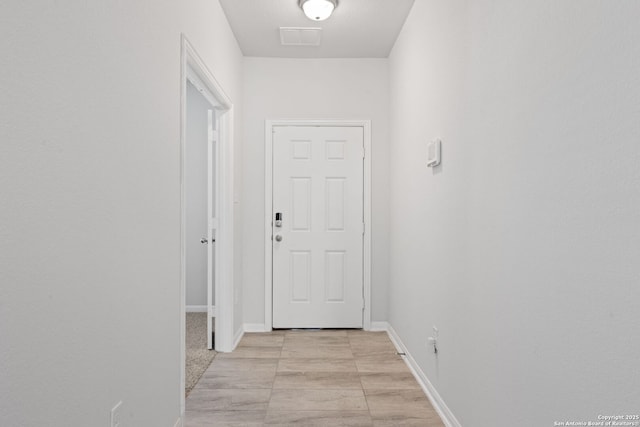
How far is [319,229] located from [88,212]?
2.93 meters

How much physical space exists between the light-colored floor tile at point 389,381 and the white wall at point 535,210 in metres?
0.32

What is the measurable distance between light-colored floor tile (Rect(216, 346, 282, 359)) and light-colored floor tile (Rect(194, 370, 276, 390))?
12.8 inches

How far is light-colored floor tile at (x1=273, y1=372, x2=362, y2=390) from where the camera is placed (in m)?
2.70

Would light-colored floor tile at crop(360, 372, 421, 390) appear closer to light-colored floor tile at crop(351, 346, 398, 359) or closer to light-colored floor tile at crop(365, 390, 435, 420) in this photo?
light-colored floor tile at crop(365, 390, 435, 420)

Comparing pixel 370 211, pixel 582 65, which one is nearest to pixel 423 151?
pixel 370 211

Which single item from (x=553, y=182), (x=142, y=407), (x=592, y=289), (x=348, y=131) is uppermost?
(x=348, y=131)

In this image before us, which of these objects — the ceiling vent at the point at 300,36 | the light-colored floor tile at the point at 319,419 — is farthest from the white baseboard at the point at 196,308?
the ceiling vent at the point at 300,36

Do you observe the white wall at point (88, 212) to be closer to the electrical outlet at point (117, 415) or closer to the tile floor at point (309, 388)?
the electrical outlet at point (117, 415)

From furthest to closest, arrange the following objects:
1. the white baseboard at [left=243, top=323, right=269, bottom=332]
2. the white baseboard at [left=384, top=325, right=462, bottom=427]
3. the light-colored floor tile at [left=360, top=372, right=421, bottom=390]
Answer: the white baseboard at [left=243, top=323, right=269, bottom=332] < the light-colored floor tile at [left=360, top=372, right=421, bottom=390] < the white baseboard at [left=384, top=325, right=462, bottom=427]

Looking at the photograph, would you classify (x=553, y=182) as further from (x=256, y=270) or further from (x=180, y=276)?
(x=256, y=270)

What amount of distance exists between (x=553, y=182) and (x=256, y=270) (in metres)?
3.16

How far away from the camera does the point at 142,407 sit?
1652mm

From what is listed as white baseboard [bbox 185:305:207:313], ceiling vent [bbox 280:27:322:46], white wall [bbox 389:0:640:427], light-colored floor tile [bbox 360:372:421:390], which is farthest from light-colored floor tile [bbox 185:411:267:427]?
ceiling vent [bbox 280:27:322:46]

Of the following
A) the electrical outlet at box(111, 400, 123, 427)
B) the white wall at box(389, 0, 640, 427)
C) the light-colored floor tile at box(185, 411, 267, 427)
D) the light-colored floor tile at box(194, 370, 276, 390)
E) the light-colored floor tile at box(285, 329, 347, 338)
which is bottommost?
the light-colored floor tile at box(285, 329, 347, 338)
